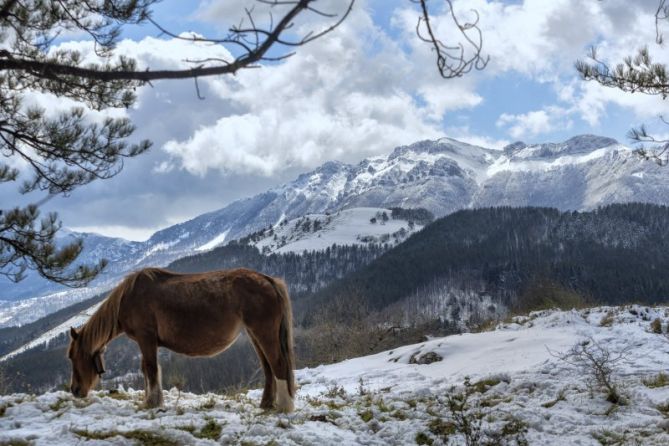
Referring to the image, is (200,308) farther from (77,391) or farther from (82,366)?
(77,391)

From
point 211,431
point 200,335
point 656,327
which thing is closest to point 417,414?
point 211,431

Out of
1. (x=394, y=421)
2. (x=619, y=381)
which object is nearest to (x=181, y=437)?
(x=394, y=421)

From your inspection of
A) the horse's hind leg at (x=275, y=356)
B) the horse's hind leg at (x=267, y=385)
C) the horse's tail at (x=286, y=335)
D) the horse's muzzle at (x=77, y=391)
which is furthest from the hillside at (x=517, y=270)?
the horse's hind leg at (x=275, y=356)

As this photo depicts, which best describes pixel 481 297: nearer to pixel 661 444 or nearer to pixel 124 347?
pixel 124 347

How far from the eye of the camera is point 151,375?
7.08m

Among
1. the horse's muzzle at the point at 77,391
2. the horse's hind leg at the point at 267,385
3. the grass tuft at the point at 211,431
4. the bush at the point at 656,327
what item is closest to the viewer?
the grass tuft at the point at 211,431

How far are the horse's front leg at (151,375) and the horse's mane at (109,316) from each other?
598 mm

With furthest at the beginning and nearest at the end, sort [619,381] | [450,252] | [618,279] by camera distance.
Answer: [450,252]
[618,279]
[619,381]

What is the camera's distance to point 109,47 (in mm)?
6371

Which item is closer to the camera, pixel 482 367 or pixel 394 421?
pixel 394 421

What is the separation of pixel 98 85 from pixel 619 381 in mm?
8145

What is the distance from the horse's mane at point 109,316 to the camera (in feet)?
24.1

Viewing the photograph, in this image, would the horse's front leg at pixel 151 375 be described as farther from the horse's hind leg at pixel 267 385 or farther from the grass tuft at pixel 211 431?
the grass tuft at pixel 211 431

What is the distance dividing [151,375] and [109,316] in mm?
1044
